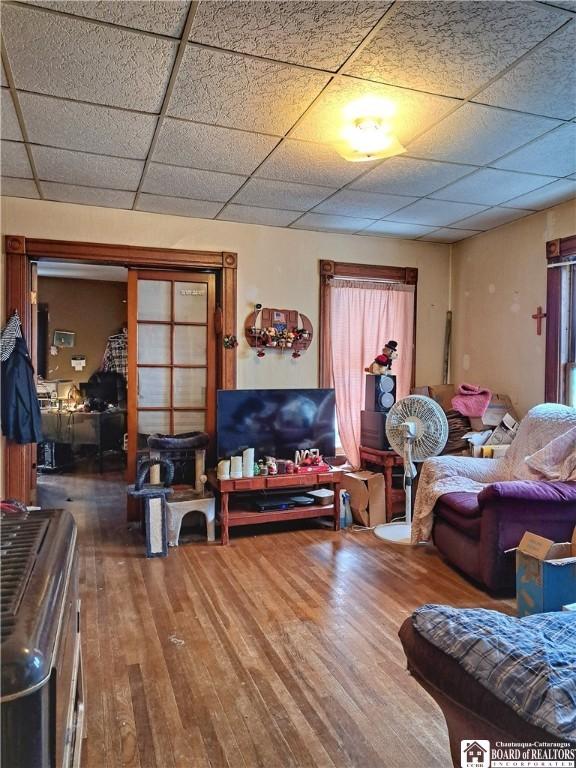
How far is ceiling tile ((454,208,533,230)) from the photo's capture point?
154 inches

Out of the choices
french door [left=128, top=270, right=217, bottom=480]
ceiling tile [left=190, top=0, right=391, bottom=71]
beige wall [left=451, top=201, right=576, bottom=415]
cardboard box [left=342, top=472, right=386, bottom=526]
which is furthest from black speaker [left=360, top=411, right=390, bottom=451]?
ceiling tile [left=190, top=0, right=391, bottom=71]

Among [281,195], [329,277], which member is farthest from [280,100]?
[329,277]

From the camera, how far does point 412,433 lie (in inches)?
147

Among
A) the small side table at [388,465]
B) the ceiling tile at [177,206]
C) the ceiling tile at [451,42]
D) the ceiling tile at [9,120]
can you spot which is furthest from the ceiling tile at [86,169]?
the small side table at [388,465]

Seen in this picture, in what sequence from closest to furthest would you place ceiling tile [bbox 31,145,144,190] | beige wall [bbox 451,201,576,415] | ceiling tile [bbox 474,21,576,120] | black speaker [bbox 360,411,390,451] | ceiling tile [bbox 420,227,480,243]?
1. ceiling tile [bbox 474,21,576,120]
2. ceiling tile [bbox 31,145,144,190]
3. beige wall [bbox 451,201,576,415]
4. black speaker [bbox 360,411,390,451]
5. ceiling tile [bbox 420,227,480,243]

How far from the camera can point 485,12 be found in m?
1.72

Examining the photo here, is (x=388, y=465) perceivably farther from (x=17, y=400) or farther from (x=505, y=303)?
(x=17, y=400)

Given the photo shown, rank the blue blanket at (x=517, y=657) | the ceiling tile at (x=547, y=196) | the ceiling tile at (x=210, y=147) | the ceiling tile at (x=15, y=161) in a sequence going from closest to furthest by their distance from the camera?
the blue blanket at (x=517, y=657) < the ceiling tile at (x=210, y=147) < the ceiling tile at (x=15, y=161) < the ceiling tile at (x=547, y=196)

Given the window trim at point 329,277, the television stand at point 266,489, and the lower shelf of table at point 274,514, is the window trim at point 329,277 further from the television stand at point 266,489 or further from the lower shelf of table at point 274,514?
the lower shelf of table at point 274,514

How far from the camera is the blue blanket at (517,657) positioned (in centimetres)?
94

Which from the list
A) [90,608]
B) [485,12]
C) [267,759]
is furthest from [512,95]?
[90,608]

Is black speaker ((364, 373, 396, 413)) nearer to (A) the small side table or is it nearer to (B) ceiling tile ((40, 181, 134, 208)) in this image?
(A) the small side table

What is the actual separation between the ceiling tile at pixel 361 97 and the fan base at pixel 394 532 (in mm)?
2665

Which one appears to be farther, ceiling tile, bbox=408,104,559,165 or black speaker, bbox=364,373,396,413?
black speaker, bbox=364,373,396,413
